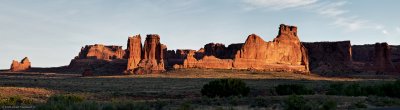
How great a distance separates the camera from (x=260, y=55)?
10694 cm

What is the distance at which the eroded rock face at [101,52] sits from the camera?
170175 millimetres

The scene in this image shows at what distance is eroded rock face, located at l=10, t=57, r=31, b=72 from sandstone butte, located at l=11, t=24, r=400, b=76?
1849mm

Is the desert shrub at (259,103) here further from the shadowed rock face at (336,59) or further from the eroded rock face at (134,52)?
the shadowed rock face at (336,59)

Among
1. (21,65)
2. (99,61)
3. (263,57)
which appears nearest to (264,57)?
(263,57)

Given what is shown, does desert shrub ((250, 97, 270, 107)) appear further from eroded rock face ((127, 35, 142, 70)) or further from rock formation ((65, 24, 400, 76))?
eroded rock face ((127, 35, 142, 70))

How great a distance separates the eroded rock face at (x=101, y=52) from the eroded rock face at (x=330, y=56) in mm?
73086

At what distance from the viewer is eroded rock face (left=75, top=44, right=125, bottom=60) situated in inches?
6700

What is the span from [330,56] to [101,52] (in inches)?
3345

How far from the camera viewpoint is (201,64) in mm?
95500

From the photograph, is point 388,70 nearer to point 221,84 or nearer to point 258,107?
point 221,84

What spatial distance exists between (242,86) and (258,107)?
12.3 meters

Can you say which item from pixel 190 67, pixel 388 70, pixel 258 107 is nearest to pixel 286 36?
pixel 388 70

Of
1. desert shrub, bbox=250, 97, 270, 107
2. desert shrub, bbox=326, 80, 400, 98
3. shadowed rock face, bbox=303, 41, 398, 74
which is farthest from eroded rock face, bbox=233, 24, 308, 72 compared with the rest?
desert shrub, bbox=250, 97, 270, 107

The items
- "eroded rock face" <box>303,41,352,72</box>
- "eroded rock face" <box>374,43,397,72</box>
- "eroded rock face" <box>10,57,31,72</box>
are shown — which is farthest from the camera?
"eroded rock face" <box>10,57,31,72</box>
